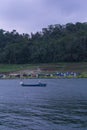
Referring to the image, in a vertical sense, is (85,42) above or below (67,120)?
above

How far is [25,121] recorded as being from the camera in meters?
36.9

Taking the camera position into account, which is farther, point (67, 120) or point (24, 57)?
point (24, 57)

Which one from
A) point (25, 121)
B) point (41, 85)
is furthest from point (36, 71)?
point (25, 121)

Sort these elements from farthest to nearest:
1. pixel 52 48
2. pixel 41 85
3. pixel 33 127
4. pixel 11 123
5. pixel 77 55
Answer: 1. pixel 52 48
2. pixel 77 55
3. pixel 41 85
4. pixel 11 123
5. pixel 33 127

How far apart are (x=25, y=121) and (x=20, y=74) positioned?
5053 inches

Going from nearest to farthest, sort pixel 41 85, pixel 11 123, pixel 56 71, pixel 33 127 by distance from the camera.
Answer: pixel 33 127, pixel 11 123, pixel 41 85, pixel 56 71

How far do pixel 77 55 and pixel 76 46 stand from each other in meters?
6.57

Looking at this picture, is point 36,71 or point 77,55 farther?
point 77,55

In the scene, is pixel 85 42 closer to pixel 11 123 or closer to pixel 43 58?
pixel 43 58

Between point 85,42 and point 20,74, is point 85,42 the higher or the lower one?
the higher one

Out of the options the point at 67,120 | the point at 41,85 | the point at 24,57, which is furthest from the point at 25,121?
the point at 24,57

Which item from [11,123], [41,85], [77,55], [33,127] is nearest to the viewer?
[33,127]

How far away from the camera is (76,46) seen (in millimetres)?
184125

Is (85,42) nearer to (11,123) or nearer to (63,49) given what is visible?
(63,49)
